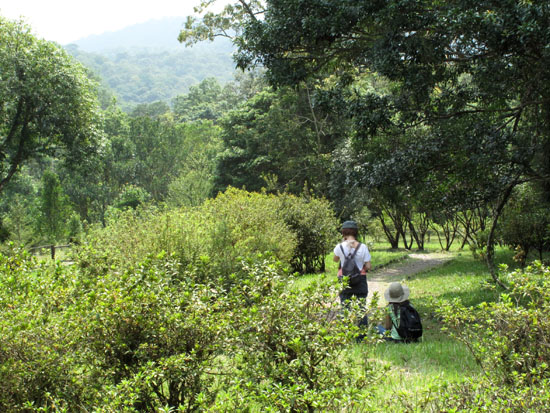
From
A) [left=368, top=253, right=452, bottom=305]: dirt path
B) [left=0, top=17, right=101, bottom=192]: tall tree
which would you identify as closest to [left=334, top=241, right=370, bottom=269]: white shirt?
[left=368, top=253, right=452, bottom=305]: dirt path

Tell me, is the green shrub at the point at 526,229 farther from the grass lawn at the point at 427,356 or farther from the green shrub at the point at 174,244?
the green shrub at the point at 174,244

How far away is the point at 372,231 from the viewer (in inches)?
1257

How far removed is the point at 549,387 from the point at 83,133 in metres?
23.8

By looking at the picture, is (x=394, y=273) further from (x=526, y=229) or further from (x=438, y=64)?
(x=438, y=64)

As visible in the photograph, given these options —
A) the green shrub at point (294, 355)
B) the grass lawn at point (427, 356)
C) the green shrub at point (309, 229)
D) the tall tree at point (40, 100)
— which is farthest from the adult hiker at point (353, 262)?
the tall tree at point (40, 100)

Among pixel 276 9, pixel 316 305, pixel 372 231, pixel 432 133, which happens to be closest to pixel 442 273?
pixel 432 133

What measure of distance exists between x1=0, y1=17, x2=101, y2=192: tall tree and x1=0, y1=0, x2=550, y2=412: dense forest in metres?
0.10

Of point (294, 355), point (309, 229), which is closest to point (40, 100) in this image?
point (309, 229)

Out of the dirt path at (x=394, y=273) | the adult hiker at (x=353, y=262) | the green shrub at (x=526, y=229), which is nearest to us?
the adult hiker at (x=353, y=262)

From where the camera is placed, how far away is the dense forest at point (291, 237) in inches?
121

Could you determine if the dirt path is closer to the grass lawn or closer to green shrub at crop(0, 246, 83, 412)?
the grass lawn

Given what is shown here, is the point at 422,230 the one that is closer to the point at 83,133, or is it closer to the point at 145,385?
the point at 83,133

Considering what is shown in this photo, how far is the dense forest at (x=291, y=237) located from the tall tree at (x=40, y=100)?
97 mm

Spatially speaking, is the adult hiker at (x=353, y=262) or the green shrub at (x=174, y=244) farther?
the green shrub at (x=174, y=244)
